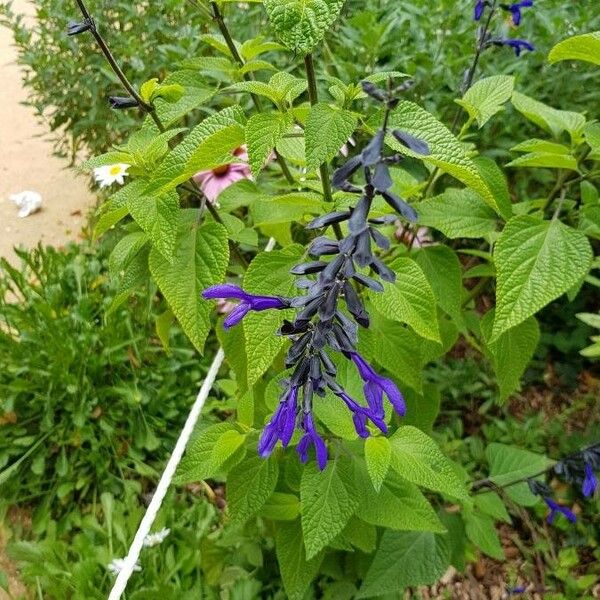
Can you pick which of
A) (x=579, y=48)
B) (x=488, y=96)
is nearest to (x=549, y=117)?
(x=488, y=96)

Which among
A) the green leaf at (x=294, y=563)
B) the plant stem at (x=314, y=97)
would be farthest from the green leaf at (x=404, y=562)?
the plant stem at (x=314, y=97)

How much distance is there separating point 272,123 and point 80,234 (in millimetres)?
2303

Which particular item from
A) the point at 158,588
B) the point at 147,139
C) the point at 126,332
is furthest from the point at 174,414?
the point at 147,139

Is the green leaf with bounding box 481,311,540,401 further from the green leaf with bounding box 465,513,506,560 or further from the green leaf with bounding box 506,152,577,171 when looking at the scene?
the green leaf with bounding box 465,513,506,560

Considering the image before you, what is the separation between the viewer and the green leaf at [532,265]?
86 centimetres

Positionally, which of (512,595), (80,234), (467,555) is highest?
(80,234)

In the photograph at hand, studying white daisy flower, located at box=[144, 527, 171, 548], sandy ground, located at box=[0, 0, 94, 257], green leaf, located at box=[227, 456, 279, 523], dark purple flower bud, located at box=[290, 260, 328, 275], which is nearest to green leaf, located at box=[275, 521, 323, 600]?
green leaf, located at box=[227, 456, 279, 523]

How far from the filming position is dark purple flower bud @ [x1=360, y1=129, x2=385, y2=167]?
0.58 meters

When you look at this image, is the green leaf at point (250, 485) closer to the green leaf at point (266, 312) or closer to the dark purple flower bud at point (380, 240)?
the green leaf at point (266, 312)

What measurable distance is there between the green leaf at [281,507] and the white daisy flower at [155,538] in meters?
0.57

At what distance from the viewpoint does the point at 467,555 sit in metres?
1.71

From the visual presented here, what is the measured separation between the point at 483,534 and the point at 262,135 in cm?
94

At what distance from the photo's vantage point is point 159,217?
0.87 m

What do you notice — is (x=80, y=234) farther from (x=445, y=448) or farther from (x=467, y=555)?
(x=467, y=555)
